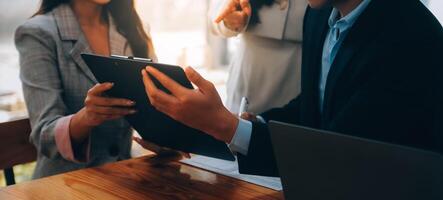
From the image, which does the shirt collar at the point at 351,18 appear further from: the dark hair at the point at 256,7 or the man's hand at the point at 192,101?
the dark hair at the point at 256,7

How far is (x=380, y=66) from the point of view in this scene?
0.91 meters

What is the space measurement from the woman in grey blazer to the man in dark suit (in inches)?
12.5

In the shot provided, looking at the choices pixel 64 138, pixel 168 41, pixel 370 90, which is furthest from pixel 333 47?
pixel 168 41

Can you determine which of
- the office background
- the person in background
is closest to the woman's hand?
the person in background

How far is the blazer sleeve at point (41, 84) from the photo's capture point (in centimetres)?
129

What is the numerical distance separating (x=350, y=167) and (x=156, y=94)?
43cm

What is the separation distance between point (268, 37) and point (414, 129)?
0.81m

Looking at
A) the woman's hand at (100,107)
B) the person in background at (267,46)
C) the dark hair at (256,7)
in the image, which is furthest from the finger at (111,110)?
the dark hair at (256,7)

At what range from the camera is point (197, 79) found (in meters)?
0.91

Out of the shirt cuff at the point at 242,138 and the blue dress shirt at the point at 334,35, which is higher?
the blue dress shirt at the point at 334,35

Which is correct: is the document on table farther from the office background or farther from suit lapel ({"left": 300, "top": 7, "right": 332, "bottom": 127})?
the office background

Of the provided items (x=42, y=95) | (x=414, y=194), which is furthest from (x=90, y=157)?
(x=414, y=194)

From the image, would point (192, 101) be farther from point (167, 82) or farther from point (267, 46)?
point (267, 46)

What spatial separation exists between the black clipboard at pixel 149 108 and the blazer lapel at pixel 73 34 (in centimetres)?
33
